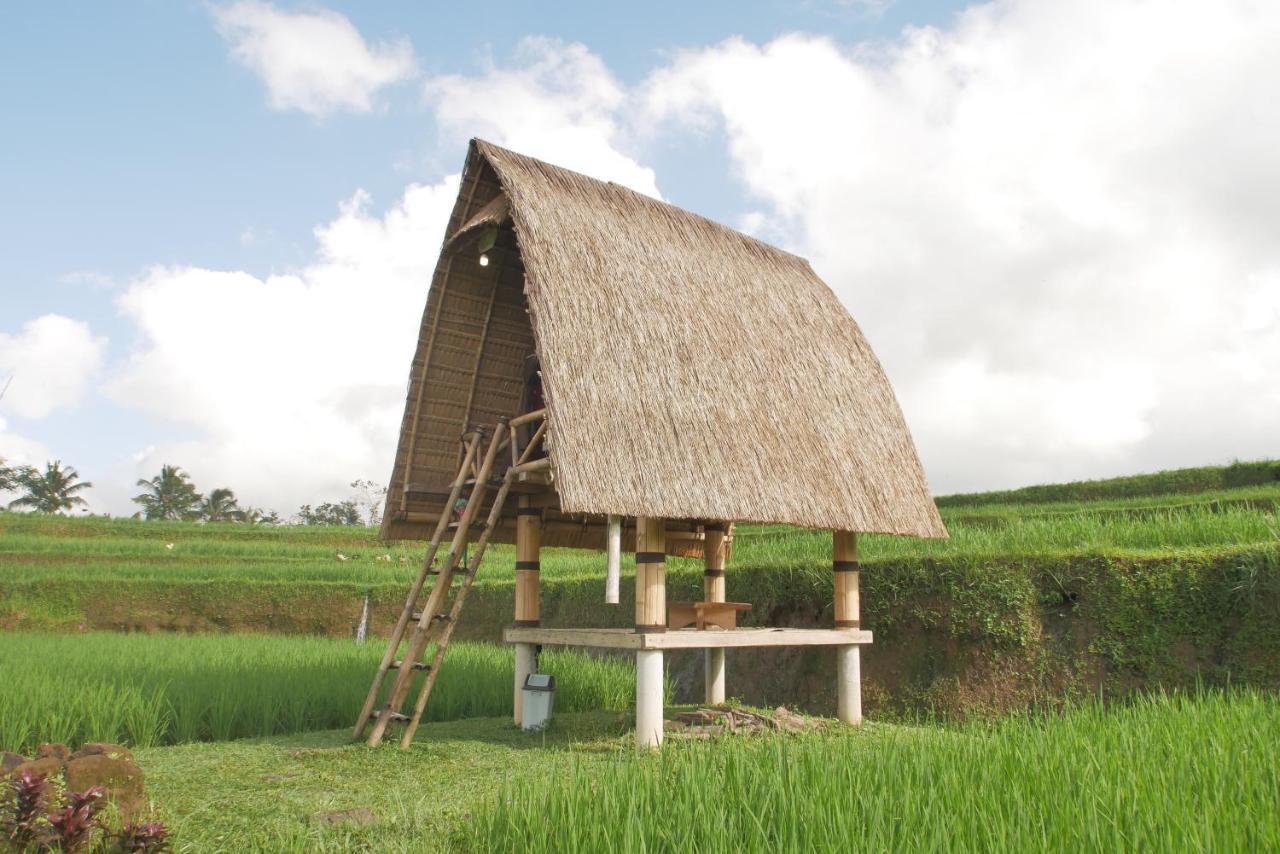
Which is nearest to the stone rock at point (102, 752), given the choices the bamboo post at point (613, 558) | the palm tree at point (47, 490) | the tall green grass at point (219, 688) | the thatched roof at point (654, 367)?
the tall green grass at point (219, 688)

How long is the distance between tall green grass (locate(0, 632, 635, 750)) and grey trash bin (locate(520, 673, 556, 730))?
1549 mm

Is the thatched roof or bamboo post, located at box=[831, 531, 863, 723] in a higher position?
the thatched roof

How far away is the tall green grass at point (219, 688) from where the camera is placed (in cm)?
715

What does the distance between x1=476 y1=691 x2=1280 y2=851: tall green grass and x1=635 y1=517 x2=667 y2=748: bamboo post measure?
1.65 metres

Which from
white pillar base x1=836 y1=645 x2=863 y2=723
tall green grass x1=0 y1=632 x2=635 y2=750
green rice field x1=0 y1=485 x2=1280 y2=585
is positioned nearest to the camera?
tall green grass x1=0 y1=632 x2=635 y2=750

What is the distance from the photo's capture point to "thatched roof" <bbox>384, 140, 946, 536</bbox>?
6.56 metres

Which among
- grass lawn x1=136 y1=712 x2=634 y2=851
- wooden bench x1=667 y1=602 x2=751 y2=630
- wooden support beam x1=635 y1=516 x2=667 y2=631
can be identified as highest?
wooden support beam x1=635 y1=516 x2=667 y2=631

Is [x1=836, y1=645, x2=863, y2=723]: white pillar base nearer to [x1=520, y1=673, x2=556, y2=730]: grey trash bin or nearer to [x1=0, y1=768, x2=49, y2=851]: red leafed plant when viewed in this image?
[x1=520, y1=673, x2=556, y2=730]: grey trash bin

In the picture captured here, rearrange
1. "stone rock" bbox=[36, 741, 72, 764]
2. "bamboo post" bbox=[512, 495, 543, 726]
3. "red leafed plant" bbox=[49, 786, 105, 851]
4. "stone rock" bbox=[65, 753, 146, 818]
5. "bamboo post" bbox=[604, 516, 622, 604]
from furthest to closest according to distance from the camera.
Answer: "bamboo post" bbox=[512, 495, 543, 726], "bamboo post" bbox=[604, 516, 622, 604], "stone rock" bbox=[36, 741, 72, 764], "stone rock" bbox=[65, 753, 146, 818], "red leafed plant" bbox=[49, 786, 105, 851]

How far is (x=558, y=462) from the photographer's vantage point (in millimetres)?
6102

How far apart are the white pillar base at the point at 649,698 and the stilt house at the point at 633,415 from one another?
16 mm

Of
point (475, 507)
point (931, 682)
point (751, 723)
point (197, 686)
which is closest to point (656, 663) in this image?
point (751, 723)

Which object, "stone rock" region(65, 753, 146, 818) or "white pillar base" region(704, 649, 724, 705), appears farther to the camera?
"white pillar base" region(704, 649, 724, 705)

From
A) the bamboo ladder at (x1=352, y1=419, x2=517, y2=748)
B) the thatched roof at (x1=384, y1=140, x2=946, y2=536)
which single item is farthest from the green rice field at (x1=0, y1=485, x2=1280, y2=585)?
the bamboo ladder at (x1=352, y1=419, x2=517, y2=748)
